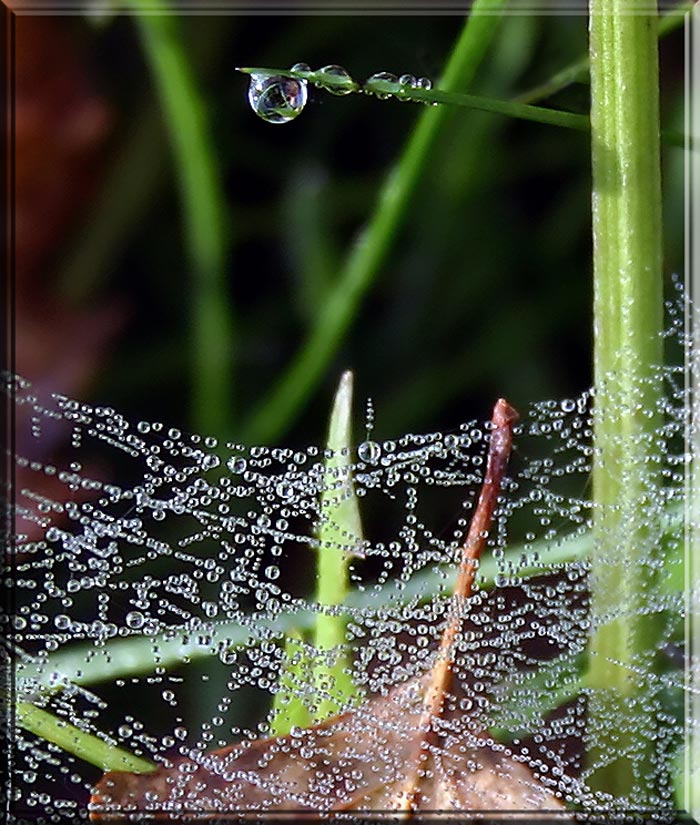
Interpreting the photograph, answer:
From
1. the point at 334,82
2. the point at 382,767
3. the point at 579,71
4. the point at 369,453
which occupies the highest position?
the point at 579,71

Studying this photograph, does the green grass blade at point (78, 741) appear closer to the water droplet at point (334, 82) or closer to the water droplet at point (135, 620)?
the water droplet at point (135, 620)

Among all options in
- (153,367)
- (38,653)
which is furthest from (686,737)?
(153,367)

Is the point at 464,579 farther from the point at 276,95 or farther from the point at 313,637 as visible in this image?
the point at 276,95

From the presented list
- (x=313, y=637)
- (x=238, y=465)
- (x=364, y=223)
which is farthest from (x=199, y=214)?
(x=313, y=637)

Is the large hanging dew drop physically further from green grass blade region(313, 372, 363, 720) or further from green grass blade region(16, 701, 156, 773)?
green grass blade region(16, 701, 156, 773)

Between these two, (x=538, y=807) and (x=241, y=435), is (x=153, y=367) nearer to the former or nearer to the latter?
(x=241, y=435)

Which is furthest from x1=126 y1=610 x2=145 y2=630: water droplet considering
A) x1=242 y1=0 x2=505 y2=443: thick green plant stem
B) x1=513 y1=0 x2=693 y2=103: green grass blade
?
x1=513 y1=0 x2=693 y2=103: green grass blade
